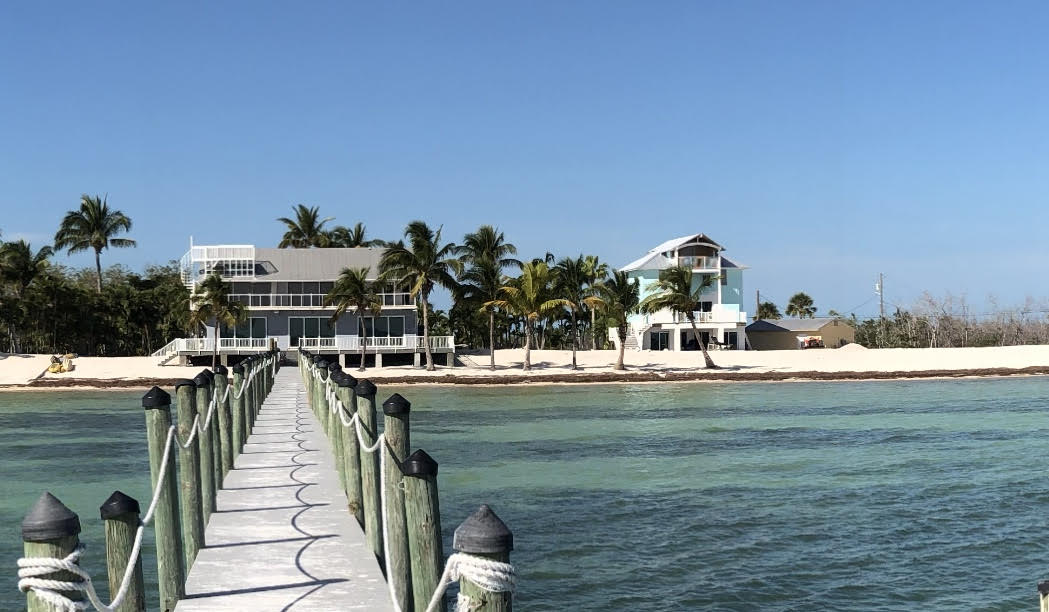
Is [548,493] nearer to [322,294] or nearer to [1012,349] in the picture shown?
[322,294]

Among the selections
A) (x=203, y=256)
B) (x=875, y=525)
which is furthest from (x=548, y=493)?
(x=203, y=256)

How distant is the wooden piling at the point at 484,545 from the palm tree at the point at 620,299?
5394 centimetres

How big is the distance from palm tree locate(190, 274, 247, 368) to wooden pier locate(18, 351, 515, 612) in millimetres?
40443

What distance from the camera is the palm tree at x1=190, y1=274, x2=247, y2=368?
176 ft

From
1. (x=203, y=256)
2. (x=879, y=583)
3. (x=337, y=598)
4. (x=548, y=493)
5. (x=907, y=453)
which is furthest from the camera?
(x=203, y=256)

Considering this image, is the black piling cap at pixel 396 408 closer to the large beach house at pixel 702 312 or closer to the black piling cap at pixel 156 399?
the black piling cap at pixel 156 399

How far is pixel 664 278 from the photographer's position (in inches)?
2336

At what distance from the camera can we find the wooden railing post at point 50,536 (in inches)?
171

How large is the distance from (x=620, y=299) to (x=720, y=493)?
159ft

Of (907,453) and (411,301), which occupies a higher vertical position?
(411,301)

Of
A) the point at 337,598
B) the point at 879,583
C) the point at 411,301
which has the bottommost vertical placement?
the point at 879,583

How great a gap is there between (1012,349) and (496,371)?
120 feet

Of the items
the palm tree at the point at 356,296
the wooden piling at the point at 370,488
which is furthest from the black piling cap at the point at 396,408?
the palm tree at the point at 356,296

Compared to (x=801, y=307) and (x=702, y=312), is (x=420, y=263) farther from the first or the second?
(x=801, y=307)
